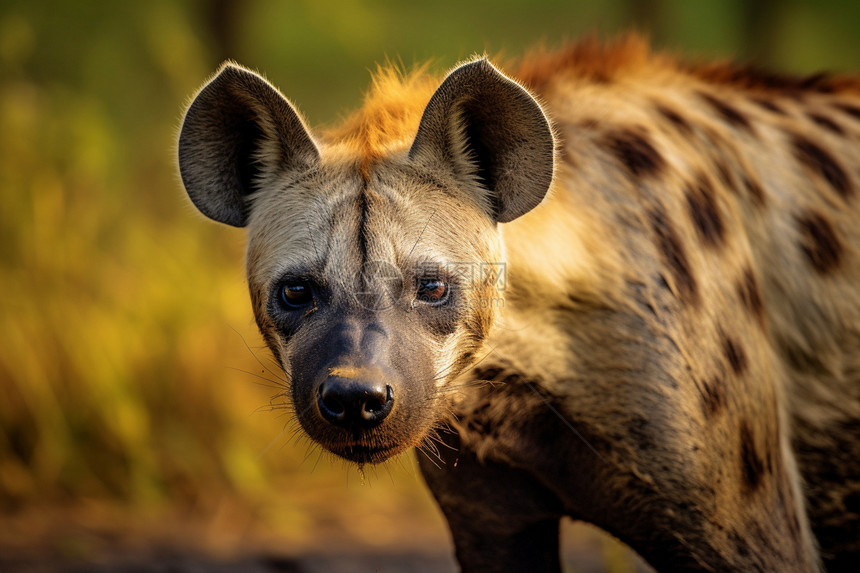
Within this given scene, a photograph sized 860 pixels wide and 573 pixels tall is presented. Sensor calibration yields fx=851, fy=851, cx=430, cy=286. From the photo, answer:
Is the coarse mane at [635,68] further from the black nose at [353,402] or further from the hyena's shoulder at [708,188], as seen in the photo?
the black nose at [353,402]

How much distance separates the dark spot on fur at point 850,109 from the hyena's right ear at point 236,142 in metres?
1.43

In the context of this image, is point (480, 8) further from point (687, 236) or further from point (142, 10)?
point (687, 236)

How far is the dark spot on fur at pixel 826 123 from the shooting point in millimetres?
2113

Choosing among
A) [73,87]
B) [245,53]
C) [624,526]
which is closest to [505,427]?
[624,526]

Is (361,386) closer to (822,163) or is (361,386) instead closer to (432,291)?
(432,291)

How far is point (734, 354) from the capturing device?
1678 millimetres

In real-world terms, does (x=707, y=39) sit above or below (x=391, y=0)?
above

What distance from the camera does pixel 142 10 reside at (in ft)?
20.2

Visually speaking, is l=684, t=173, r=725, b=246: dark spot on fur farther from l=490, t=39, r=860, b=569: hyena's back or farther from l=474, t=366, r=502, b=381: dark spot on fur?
l=474, t=366, r=502, b=381: dark spot on fur

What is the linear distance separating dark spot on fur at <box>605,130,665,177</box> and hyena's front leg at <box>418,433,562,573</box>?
67 cm

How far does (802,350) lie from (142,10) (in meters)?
5.59

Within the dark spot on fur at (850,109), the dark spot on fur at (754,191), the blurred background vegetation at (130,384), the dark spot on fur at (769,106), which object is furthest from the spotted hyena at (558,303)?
the blurred background vegetation at (130,384)

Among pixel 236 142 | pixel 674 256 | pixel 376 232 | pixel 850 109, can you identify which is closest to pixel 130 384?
pixel 236 142

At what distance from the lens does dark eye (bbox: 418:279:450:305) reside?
4.81 ft
